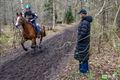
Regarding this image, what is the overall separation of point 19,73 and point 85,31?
3320mm

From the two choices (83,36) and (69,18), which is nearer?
(83,36)

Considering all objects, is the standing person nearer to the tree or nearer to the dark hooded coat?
the dark hooded coat

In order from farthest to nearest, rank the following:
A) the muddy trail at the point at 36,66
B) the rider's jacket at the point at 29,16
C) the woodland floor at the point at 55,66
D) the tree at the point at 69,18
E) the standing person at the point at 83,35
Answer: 1. the tree at the point at 69,18
2. the rider's jacket at the point at 29,16
3. the muddy trail at the point at 36,66
4. the woodland floor at the point at 55,66
5. the standing person at the point at 83,35

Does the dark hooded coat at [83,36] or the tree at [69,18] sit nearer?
the dark hooded coat at [83,36]

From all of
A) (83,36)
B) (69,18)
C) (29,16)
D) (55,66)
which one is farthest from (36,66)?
(69,18)

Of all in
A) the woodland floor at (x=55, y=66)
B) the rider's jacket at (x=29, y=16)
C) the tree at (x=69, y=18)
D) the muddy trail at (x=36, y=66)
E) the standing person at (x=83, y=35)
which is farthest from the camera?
the tree at (x=69, y=18)

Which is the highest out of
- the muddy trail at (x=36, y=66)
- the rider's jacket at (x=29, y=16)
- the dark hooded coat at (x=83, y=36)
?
the rider's jacket at (x=29, y=16)

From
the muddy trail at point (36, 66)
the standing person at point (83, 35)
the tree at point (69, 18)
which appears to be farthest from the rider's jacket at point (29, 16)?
the tree at point (69, 18)

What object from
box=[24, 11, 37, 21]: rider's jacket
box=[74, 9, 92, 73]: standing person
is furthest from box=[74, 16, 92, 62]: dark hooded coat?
box=[24, 11, 37, 21]: rider's jacket

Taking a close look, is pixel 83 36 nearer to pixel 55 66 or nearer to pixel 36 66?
pixel 55 66

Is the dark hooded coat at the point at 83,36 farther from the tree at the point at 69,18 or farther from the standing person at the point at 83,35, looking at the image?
the tree at the point at 69,18

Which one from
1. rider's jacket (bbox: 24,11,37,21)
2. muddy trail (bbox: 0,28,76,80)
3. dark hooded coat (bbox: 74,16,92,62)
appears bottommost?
muddy trail (bbox: 0,28,76,80)

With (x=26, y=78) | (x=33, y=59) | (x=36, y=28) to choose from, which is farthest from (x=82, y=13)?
(x=36, y=28)

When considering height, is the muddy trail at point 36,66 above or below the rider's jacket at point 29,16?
below
